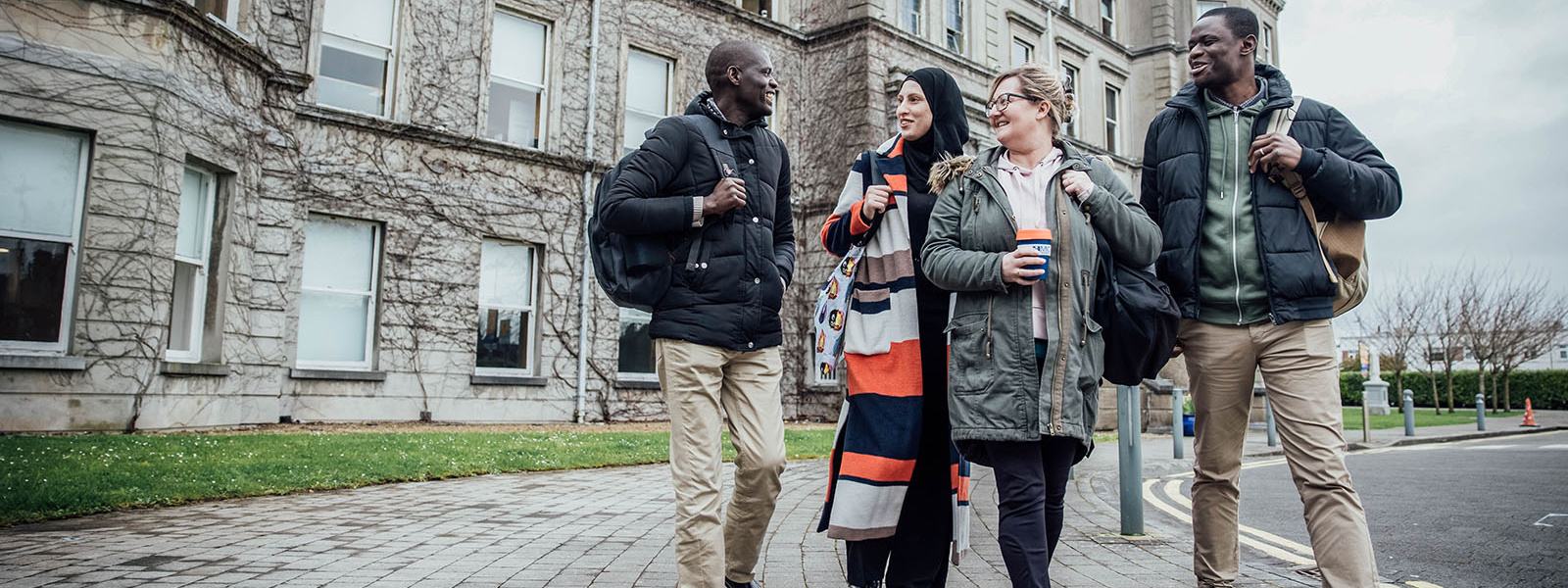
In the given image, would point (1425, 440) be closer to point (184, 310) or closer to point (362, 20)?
point (362, 20)

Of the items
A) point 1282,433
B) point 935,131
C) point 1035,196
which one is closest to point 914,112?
point 935,131

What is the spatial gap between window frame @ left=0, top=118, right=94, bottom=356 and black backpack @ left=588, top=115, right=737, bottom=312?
876cm

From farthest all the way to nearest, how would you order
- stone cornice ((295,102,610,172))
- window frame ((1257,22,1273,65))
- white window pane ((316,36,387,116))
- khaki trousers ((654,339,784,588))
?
window frame ((1257,22,1273,65)), white window pane ((316,36,387,116)), stone cornice ((295,102,610,172)), khaki trousers ((654,339,784,588))

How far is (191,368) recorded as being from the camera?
10.8 metres

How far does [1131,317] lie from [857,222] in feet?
3.38

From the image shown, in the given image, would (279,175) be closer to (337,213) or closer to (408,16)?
(337,213)

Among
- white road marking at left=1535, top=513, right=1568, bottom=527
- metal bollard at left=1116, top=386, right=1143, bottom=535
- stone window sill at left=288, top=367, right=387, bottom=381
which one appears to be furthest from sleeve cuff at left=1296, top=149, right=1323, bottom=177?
stone window sill at left=288, top=367, right=387, bottom=381

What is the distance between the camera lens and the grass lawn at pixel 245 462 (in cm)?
595

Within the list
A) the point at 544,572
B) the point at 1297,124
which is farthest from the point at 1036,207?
the point at 544,572

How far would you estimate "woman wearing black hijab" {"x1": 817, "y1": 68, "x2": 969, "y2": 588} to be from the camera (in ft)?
11.4

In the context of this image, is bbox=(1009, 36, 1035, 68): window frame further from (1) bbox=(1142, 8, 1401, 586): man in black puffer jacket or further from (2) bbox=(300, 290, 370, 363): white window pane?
(1) bbox=(1142, 8, 1401, 586): man in black puffer jacket

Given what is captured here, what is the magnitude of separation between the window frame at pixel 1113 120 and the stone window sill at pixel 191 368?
24.2m

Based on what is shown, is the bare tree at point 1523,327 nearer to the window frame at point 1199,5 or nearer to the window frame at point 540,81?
the window frame at point 1199,5

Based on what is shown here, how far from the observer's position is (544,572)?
4.23 m
